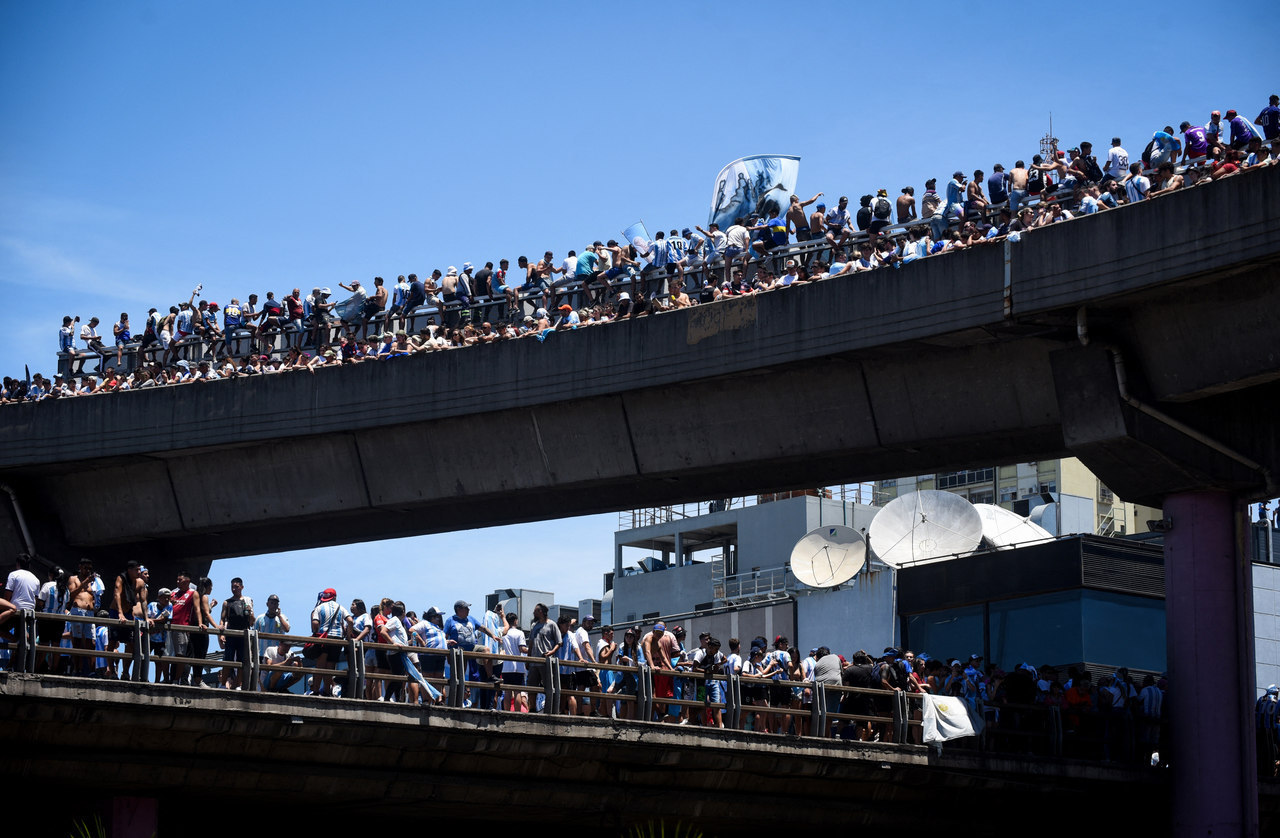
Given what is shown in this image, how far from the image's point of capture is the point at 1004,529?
4038 cm

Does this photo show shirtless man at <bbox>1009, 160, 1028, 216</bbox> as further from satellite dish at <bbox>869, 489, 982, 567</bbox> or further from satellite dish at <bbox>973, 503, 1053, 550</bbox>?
satellite dish at <bbox>973, 503, 1053, 550</bbox>

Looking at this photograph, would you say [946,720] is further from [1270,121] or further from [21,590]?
[21,590]

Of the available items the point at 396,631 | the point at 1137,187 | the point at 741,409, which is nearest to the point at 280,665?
the point at 396,631

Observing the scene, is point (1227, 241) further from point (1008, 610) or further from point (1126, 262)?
point (1008, 610)

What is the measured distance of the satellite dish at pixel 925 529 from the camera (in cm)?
3631

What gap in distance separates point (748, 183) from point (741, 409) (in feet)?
42.0

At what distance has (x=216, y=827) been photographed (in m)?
21.8

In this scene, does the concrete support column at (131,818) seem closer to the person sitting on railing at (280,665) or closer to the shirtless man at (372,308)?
the person sitting on railing at (280,665)

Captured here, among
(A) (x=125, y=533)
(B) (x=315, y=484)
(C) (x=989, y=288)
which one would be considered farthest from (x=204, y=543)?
(C) (x=989, y=288)

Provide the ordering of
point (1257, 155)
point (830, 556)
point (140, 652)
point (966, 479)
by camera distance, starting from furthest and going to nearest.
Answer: point (966, 479) → point (830, 556) → point (1257, 155) → point (140, 652)

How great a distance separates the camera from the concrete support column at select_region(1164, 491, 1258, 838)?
2528 cm

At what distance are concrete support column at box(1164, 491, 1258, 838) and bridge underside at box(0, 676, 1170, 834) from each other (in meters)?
0.82

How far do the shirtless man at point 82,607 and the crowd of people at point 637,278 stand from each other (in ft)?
36.7

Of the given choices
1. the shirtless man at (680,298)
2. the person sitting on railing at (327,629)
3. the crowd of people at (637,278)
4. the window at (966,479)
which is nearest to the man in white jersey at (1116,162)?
the crowd of people at (637,278)
